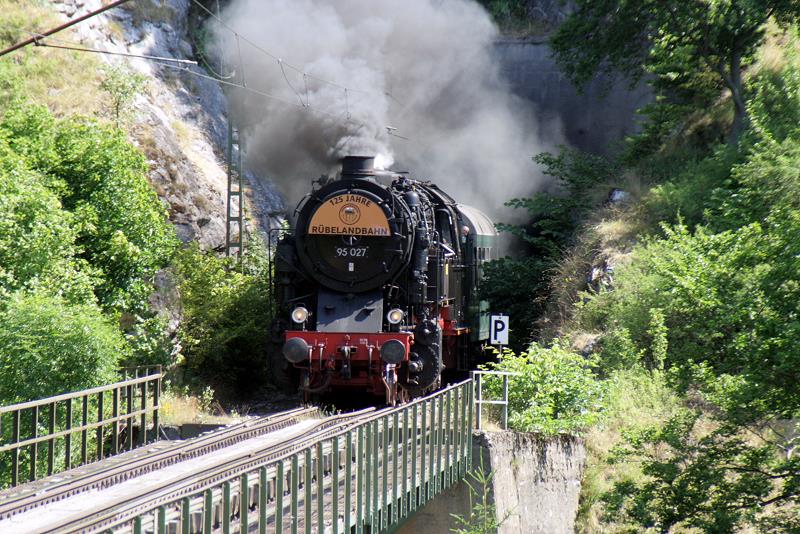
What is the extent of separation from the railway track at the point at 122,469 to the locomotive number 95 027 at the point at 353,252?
3.91 meters

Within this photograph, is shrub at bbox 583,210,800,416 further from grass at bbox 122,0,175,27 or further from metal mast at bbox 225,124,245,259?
grass at bbox 122,0,175,27

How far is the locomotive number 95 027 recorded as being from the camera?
14.8m

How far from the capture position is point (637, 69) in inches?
973

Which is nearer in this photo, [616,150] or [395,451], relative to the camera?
[395,451]

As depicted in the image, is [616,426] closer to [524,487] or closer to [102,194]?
[524,487]

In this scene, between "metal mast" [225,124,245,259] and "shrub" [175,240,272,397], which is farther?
"metal mast" [225,124,245,259]

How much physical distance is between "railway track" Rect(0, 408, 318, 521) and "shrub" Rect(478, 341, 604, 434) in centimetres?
353

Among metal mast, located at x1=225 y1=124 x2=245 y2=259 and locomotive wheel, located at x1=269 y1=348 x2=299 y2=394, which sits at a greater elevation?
metal mast, located at x1=225 y1=124 x2=245 y2=259

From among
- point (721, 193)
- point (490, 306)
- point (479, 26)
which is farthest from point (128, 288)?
point (479, 26)

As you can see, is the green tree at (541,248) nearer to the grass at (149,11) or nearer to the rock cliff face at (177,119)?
the rock cliff face at (177,119)

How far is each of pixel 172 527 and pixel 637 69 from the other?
21.2m

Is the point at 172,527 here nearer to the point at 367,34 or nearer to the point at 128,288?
the point at 128,288

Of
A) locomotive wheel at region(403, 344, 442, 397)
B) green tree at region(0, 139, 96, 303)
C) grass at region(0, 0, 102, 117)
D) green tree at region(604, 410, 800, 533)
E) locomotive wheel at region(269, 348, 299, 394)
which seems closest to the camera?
green tree at region(604, 410, 800, 533)

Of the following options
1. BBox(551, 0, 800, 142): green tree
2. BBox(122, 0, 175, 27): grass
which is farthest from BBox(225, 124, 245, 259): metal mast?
BBox(551, 0, 800, 142): green tree
